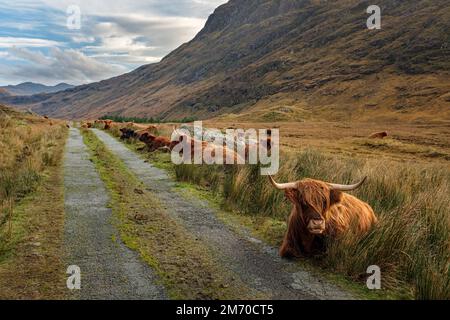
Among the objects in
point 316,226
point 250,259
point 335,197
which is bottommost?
point 250,259

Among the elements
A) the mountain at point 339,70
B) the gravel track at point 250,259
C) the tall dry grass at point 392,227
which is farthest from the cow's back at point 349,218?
the mountain at point 339,70

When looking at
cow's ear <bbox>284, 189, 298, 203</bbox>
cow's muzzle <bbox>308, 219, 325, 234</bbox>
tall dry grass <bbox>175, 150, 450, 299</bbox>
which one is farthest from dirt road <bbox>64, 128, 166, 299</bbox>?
tall dry grass <bbox>175, 150, 450, 299</bbox>

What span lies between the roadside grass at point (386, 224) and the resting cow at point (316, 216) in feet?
0.76

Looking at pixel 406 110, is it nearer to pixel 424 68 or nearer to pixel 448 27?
pixel 424 68

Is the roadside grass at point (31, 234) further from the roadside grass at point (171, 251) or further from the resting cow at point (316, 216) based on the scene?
the resting cow at point (316, 216)

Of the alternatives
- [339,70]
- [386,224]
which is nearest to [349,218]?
[386,224]

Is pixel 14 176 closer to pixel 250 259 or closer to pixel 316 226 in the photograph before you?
pixel 250 259

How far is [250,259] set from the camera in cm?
573

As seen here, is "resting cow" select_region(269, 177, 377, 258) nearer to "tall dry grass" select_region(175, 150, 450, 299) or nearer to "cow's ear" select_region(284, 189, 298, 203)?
"cow's ear" select_region(284, 189, 298, 203)

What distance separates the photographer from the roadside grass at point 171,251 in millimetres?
4730

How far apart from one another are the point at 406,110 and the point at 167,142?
5910cm

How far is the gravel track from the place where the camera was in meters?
4.74

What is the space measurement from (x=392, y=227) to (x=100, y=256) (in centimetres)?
391

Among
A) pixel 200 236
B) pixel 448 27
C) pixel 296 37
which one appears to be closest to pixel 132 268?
pixel 200 236
